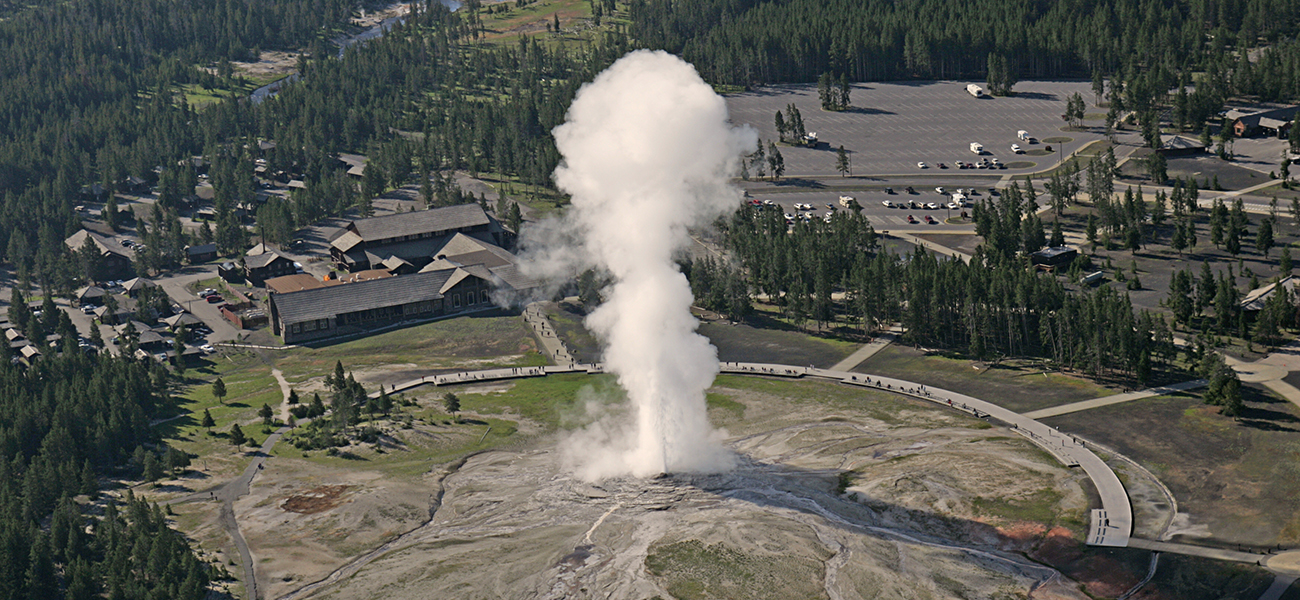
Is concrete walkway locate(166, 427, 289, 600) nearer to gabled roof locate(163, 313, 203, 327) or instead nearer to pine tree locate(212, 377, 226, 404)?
pine tree locate(212, 377, 226, 404)

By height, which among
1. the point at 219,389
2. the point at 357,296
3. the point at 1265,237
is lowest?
the point at 219,389

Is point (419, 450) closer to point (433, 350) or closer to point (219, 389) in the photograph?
point (219, 389)

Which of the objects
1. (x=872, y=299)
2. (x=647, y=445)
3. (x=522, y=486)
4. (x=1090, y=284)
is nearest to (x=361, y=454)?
(x=522, y=486)

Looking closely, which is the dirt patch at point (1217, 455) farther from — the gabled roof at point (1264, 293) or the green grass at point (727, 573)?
the green grass at point (727, 573)

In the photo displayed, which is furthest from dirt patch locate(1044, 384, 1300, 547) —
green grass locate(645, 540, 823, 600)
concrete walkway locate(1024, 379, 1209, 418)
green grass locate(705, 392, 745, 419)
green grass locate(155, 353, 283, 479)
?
green grass locate(155, 353, 283, 479)

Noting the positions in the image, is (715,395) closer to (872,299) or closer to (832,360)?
(832,360)

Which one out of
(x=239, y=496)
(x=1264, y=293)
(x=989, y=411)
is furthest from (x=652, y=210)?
(x=1264, y=293)
